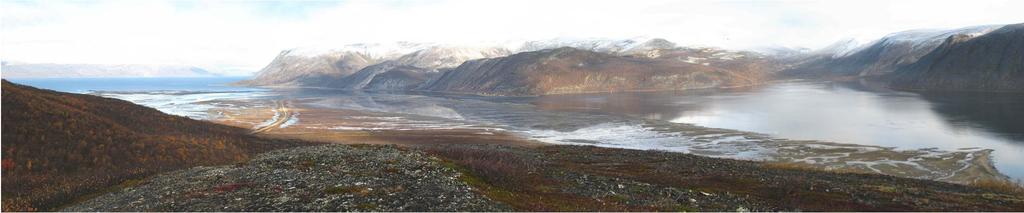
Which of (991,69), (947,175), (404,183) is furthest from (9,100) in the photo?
(991,69)

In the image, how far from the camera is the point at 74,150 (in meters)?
41.6

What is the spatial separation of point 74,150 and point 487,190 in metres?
33.4

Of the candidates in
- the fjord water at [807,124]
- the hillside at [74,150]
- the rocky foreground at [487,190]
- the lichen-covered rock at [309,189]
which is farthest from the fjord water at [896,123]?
the hillside at [74,150]

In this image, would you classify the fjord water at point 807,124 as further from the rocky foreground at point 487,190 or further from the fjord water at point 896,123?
the rocky foreground at point 487,190

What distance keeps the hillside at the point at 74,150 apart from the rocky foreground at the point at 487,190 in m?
3.69

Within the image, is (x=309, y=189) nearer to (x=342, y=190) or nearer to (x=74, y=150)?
(x=342, y=190)

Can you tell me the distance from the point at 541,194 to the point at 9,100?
46079 mm

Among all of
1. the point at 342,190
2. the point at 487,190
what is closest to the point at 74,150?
the point at 342,190

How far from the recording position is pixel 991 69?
196 meters

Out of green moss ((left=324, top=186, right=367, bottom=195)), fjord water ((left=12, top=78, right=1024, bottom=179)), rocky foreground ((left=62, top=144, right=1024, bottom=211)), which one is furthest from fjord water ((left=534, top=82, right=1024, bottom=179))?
green moss ((left=324, top=186, right=367, bottom=195))

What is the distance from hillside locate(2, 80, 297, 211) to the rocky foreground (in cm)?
369

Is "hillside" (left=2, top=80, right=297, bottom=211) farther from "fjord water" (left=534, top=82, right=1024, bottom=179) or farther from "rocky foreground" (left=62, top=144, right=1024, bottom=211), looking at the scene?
"fjord water" (left=534, top=82, right=1024, bottom=179)

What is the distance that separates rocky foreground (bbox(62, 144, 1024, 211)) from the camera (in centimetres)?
2561

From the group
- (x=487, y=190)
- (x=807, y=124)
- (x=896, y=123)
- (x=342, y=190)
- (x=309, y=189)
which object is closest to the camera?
(x=342, y=190)
